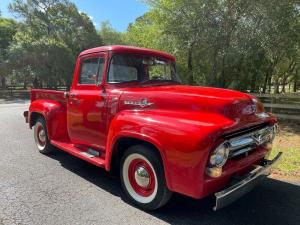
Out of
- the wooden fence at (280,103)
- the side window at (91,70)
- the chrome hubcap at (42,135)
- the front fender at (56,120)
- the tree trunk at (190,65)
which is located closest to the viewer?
the side window at (91,70)

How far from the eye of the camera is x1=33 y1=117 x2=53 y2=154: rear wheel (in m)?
6.82

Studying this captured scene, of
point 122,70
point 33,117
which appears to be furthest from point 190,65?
point 122,70

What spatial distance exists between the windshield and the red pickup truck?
15 mm

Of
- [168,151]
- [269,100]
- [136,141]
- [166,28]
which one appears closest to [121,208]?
[136,141]

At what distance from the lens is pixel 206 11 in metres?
13.0

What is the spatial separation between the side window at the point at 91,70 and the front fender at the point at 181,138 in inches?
56.4

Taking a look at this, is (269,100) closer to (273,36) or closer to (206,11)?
(273,36)

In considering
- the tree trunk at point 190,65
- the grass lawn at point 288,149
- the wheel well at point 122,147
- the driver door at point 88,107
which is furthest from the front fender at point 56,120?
the tree trunk at point 190,65

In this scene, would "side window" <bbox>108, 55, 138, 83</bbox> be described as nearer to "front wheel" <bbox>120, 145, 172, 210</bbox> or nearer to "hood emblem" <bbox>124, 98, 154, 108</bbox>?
"hood emblem" <bbox>124, 98, 154, 108</bbox>

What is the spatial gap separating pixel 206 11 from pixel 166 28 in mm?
2407

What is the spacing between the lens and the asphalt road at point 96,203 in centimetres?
402

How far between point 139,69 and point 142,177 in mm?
1831

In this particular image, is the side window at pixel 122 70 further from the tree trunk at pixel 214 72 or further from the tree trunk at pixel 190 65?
the tree trunk at pixel 190 65

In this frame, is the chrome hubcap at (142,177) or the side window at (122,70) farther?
the side window at (122,70)
